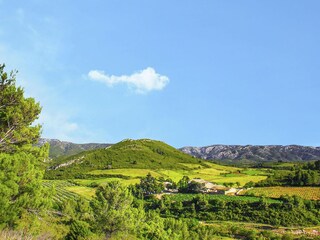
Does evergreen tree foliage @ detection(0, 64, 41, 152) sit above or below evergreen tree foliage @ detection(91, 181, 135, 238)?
above

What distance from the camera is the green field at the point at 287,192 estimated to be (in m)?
121

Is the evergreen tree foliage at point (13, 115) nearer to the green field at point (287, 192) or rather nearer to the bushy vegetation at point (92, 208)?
the bushy vegetation at point (92, 208)

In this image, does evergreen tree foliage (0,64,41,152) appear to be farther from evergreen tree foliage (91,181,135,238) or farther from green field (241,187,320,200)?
green field (241,187,320,200)

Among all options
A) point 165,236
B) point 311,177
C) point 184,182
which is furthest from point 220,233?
point 184,182

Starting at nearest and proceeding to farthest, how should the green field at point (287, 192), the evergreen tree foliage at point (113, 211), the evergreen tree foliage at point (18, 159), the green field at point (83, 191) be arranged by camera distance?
the evergreen tree foliage at point (18, 159) < the evergreen tree foliage at point (113, 211) < the green field at point (287, 192) < the green field at point (83, 191)

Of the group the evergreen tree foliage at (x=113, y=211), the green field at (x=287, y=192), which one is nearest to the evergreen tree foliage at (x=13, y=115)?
the evergreen tree foliage at (x=113, y=211)

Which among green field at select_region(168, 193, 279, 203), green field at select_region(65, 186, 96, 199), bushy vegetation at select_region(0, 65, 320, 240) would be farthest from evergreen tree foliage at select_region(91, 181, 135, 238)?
green field at select_region(65, 186, 96, 199)

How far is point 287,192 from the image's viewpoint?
415 feet

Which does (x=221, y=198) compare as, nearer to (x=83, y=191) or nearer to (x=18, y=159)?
(x=83, y=191)

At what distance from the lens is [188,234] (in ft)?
241

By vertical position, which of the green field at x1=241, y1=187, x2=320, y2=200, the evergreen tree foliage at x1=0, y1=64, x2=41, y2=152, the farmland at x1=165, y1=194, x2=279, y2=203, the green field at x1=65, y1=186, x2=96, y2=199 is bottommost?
the green field at x1=65, y1=186, x2=96, y2=199

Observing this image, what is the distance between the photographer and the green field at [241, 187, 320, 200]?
121 metres

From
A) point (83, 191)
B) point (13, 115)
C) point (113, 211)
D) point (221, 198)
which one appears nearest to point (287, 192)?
point (221, 198)

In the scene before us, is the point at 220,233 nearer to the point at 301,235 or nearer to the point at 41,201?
the point at 301,235
